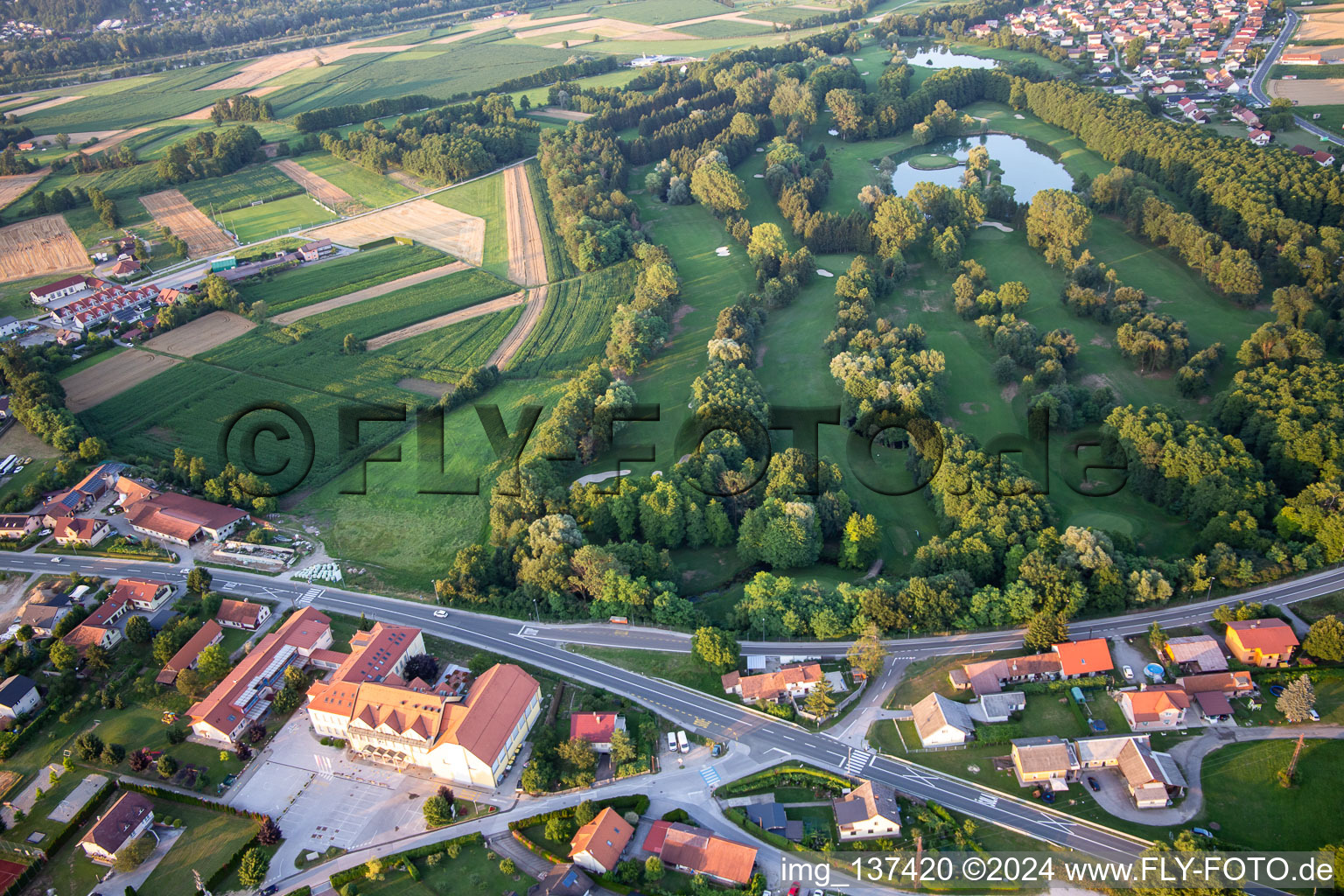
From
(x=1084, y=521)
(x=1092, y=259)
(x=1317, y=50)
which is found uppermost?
(x=1317, y=50)

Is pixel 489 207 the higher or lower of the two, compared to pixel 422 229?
higher

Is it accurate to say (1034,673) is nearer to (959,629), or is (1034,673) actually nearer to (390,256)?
(959,629)

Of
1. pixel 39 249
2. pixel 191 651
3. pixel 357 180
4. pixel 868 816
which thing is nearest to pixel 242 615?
pixel 191 651

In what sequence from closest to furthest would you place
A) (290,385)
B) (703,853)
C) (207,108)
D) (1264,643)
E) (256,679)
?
(703,853), (1264,643), (256,679), (290,385), (207,108)

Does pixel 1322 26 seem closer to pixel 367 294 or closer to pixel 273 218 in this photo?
pixel 367 294

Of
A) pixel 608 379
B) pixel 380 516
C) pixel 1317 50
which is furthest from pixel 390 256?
pixel 1317 50

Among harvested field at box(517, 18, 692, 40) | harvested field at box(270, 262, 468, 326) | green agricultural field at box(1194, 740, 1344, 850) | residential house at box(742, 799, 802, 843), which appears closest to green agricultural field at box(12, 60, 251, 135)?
harvested field at box(517, 18, 692, 40)

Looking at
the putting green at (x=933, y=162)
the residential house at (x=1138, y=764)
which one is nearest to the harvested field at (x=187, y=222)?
the putting green at (x=933, y=162)
